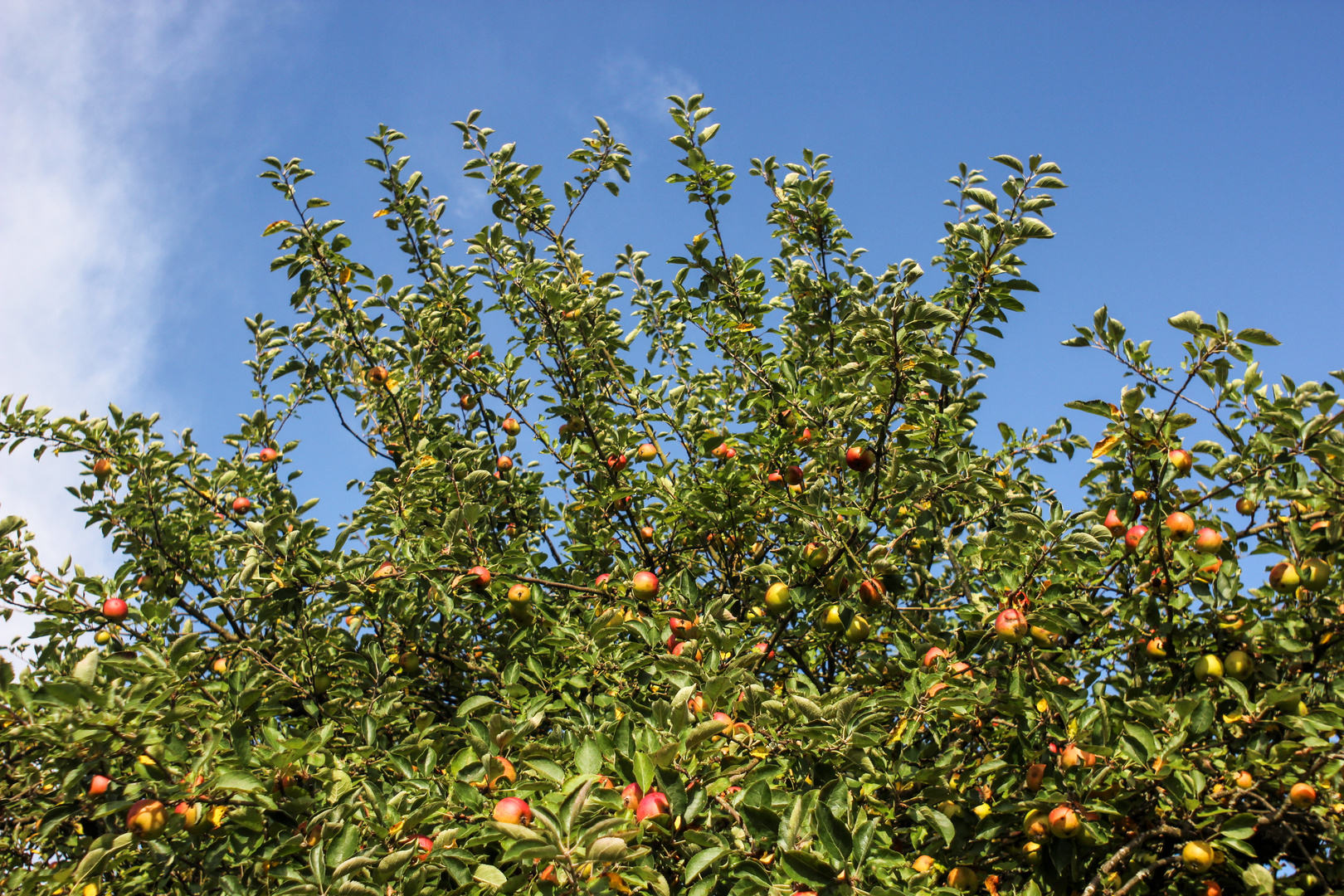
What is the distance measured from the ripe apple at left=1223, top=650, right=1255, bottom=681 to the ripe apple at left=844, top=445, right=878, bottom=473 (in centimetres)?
161

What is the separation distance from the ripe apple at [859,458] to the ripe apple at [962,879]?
5.63ft

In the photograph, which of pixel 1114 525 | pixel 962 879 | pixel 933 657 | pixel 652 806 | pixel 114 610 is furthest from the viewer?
pixel 114 610

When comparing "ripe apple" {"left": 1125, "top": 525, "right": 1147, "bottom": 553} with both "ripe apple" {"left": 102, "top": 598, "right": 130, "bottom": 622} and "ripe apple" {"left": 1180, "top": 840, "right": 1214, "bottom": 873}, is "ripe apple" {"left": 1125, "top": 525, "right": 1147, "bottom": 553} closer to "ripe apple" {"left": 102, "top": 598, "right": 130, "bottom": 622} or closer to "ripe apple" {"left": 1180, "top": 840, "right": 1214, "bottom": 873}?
"ripe apple" {"left": 1180, "top": 840, "right": 1214, "bottom": 873}

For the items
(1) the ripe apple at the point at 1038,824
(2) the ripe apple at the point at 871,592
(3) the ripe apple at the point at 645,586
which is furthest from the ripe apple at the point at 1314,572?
(3) the ripe apple at the point at 645,586

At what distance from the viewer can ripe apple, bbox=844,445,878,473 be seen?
3773mm

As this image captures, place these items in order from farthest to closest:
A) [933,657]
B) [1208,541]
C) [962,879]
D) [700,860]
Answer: [933,657] < [962,879] < [1208,541] < [700,860]

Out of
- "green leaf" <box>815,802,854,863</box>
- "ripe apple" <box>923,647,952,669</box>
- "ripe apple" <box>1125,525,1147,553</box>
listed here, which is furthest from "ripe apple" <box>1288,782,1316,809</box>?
"green leaf" <box>815,802,854,863</box>

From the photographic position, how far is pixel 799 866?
2.13m

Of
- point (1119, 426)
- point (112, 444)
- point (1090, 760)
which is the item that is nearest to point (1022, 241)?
point (1119, 426)

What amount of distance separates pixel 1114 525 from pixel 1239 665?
27.0 inches

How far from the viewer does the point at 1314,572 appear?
9.64 feet

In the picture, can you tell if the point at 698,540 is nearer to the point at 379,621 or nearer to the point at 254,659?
the point at 379,621

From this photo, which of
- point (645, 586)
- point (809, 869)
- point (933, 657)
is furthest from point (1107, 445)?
point (645, 586)

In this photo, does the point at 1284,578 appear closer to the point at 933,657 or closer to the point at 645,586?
the point at 933,657
